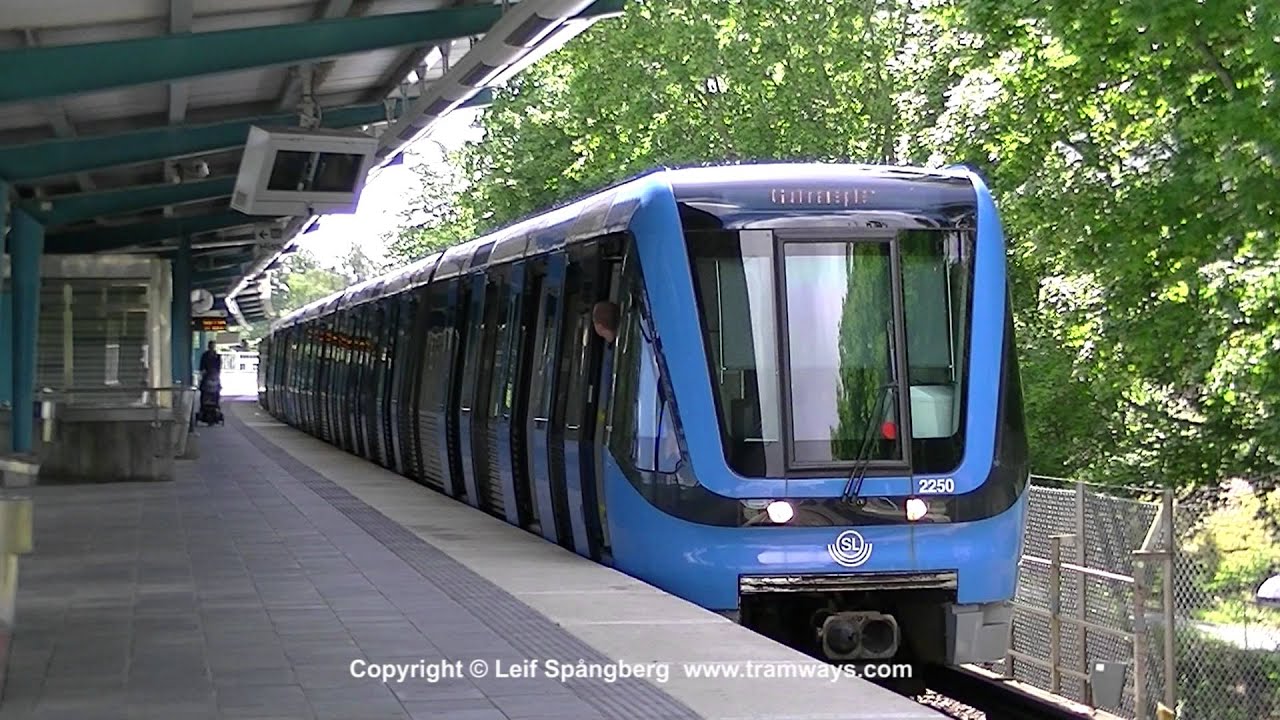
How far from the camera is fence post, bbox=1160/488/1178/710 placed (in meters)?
13.9

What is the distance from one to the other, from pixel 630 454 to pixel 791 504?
3.82 ft

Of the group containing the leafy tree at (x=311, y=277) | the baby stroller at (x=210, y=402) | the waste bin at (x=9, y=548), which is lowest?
the waste bin at (x=9, y=548)

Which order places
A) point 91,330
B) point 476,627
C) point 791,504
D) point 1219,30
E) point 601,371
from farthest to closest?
point 91,330, point 1219,30, point 601,371, point 791,504, point 476,627

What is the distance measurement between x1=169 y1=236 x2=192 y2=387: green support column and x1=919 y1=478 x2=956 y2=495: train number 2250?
89.5 feet

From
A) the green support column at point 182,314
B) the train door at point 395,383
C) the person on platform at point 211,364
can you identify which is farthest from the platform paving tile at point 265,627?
the person on platform at point 211,364

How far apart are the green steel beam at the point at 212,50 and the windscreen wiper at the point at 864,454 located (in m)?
8.26

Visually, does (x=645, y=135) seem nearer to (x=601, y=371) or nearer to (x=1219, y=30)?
(x=1219, y=30)

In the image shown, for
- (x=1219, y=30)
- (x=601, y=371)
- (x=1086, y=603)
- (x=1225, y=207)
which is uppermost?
(x=1219, y=30)

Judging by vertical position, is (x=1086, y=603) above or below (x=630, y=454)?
below

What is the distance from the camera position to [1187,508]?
589 inches

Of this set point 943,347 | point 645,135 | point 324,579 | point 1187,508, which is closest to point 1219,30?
point 1187,508

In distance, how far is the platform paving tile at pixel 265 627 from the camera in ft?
27.3

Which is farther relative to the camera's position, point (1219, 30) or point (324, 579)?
point (1219, 30)

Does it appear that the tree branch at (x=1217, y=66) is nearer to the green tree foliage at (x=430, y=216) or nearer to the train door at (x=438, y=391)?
the train door at (x=438, y=391)
